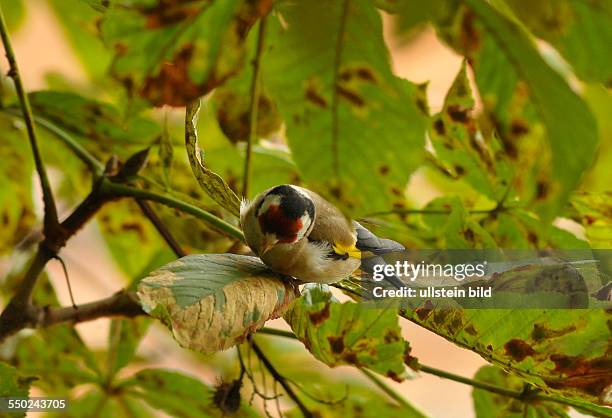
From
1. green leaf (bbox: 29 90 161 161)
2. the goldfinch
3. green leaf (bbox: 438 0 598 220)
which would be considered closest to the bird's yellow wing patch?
the goldfinch

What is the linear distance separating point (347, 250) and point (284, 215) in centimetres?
5

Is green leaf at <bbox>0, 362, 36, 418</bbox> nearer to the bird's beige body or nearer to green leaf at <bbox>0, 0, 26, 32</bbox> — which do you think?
the bird's beige body

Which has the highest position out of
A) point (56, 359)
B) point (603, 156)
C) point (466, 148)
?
point (603, 156)

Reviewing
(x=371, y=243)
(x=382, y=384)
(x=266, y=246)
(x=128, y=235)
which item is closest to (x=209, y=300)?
(x=266, y=246)

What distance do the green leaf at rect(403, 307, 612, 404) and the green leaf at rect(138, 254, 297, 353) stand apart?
3.9 inches

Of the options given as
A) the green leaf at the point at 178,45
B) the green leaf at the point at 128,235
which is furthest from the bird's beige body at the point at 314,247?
the green leaf at the point at 128,235

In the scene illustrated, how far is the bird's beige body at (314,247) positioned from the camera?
0.41 m

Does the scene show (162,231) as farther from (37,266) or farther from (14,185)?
(14,185)

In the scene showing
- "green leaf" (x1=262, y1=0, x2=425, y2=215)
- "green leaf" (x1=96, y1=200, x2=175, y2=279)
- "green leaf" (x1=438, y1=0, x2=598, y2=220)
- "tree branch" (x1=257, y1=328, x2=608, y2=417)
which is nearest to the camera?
"green leaf" (x1=438, y1=0, x2=598, y2=220)

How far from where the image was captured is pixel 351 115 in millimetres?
412

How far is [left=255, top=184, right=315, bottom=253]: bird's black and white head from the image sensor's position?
42 centimetres

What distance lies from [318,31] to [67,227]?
1.07 feet

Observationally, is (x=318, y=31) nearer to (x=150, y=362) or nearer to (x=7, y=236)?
(x=7, y=236)

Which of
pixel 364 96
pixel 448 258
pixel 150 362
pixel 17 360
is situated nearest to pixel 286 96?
pixel 364 96
